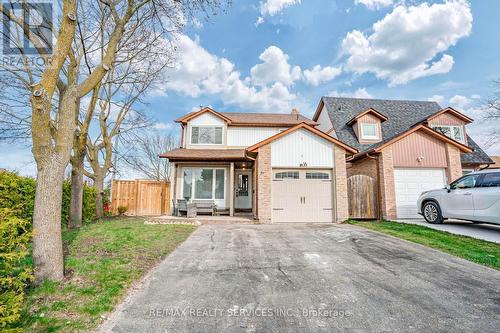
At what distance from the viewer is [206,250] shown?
5.93 meters

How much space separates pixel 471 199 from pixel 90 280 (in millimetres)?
11158

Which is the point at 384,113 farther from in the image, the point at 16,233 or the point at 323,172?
the point at 16,233

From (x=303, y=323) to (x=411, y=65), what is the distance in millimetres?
17382

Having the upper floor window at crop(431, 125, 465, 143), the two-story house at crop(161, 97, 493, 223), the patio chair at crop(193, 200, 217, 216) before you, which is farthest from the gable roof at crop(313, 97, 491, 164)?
the patio chair at crop(193, 200, 217, 216)

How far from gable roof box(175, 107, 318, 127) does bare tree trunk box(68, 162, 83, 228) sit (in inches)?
272

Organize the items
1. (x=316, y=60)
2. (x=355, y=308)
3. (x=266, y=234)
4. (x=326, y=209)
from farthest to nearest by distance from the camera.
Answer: (x=316, y=60)
(x=326, y=209)
(x=266, y=234)
(x=355, y=308)

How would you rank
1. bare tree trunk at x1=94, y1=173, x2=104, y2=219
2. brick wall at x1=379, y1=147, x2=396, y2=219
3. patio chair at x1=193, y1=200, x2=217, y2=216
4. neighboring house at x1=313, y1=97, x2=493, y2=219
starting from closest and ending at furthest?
1. brick wall at x1=379, y1=147, x2=396, y2=219
2. neighboring house at x1=313, y1=97, x2=493, y2=219
3. bare tree trunk at x1=94, y1=173, x2=104, y2=219
4. patio chair at x1=193, y1=200, x2=217, y2=216

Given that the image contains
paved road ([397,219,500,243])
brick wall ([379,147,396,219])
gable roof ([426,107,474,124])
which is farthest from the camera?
gable roof ([426,107,474,124])

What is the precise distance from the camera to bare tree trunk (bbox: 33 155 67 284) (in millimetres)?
3641

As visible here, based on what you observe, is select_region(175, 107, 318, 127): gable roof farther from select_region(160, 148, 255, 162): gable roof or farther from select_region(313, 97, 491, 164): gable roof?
select_region(160, 148, 255, 162): gable roof

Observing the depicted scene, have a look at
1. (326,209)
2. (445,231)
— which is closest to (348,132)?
(326,209)

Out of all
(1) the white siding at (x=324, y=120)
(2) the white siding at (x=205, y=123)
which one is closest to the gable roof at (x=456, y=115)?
(1) the white siding at (x=324, y=120)

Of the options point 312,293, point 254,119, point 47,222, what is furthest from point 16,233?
point 254,119

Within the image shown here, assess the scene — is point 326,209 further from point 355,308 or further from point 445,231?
point 355,308
